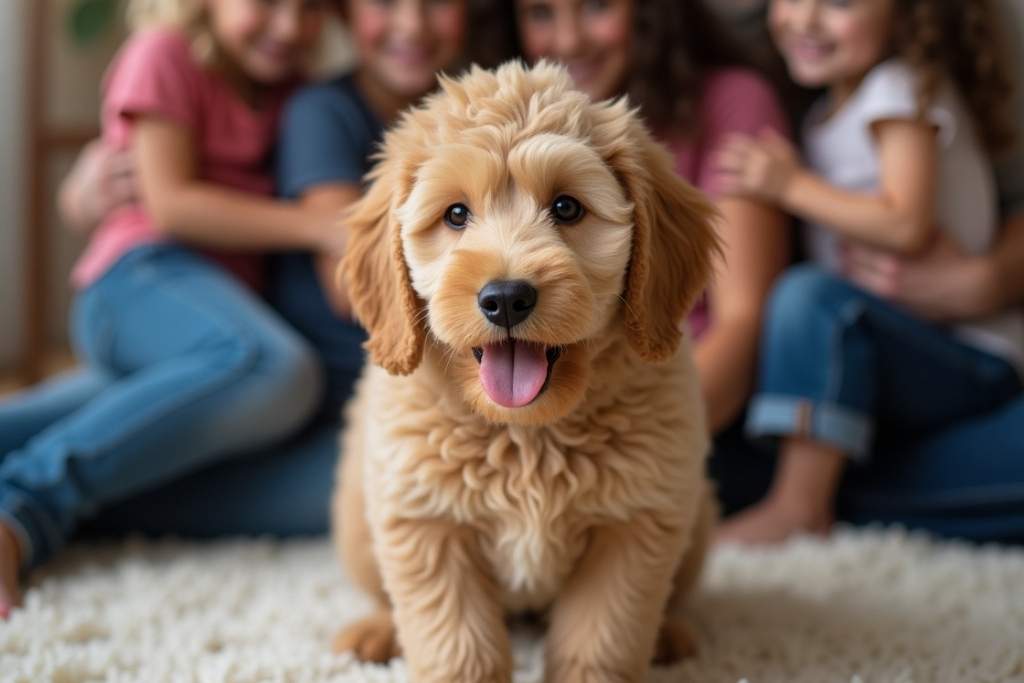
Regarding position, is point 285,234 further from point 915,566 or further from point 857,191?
point 915,566

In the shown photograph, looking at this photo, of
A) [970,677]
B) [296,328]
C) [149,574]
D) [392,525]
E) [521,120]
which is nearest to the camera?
[521,120]

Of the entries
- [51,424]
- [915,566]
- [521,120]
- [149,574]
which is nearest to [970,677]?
[915,566]

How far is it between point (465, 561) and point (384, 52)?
1.43 meters

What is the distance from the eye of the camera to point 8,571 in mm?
1790

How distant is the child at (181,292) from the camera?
202 centimetres

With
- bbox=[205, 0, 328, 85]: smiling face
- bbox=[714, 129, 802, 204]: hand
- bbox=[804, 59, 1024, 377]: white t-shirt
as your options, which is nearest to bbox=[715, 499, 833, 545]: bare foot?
bbox=[804, 59, 1024, 377]: white t-shirt

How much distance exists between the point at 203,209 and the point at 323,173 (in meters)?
0.28

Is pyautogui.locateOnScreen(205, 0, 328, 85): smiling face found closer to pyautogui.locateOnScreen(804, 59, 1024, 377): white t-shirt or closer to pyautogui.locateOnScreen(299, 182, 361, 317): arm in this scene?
pyautogui.locateOnScreen(299, 182, 361, 317): arm

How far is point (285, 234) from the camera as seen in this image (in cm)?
228

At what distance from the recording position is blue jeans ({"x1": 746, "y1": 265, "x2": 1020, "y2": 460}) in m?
2.19

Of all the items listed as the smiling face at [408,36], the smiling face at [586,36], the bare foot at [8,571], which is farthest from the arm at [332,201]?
the bare foot at [8,571]

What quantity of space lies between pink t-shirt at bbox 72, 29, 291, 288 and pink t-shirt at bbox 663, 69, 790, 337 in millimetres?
1000

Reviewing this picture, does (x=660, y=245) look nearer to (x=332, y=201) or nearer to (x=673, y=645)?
(x=673, y=645)

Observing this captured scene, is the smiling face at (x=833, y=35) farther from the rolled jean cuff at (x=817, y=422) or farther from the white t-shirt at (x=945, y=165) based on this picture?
the rolled jean cuff at (x=817, y=422)
